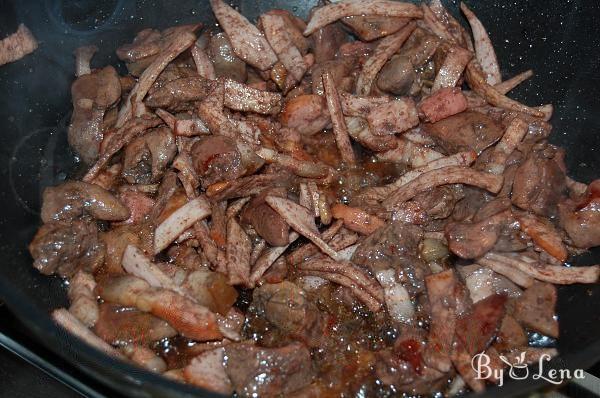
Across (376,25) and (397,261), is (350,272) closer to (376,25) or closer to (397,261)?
(397,261)

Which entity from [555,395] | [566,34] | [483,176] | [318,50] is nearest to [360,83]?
[318,50]

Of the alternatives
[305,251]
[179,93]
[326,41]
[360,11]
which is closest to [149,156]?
[179,93]

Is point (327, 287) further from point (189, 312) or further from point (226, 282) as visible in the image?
point (189, 312)

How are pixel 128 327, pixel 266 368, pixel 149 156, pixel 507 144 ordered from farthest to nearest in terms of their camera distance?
pixel 507 144, pixel 149 156, pixel 128 327, pixel 266 368

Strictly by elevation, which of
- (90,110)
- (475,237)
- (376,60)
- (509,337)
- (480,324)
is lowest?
(509,337)

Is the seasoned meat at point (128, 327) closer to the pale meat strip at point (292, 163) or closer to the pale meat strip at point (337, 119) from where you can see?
the pale meat strip at point (292, 163)

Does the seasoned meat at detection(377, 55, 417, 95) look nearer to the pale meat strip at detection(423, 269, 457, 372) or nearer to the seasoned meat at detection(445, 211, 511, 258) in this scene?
the seasoned meat at detection(445, 211, 511, 258)
